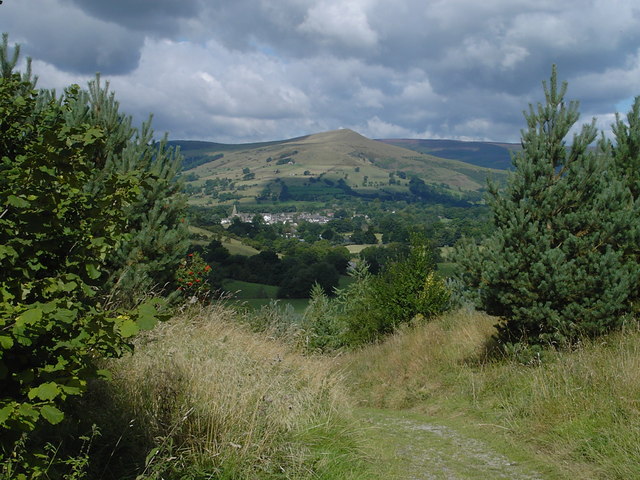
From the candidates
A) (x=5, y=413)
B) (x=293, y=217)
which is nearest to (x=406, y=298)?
(x=5, y=413)

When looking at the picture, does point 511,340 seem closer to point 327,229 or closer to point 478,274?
point 478,274

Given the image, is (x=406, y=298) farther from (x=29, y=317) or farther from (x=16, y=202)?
(x=29, y=317)

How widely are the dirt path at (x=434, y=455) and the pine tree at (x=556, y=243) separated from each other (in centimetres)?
235

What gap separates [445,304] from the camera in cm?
1636

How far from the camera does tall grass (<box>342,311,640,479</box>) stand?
4973 millimetres

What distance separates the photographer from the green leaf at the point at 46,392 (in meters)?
2.41

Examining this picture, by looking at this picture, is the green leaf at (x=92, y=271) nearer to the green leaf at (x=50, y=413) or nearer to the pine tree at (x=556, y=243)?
the green leaf at (x=50, y=413)

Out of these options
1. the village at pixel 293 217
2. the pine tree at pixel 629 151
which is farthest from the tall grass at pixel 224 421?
the village at pixel 293 217

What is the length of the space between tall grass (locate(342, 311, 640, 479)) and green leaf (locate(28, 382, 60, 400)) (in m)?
4.33

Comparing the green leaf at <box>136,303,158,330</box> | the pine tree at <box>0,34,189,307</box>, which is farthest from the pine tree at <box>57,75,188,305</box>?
the green leaf at <box>136,303,158,330</box>

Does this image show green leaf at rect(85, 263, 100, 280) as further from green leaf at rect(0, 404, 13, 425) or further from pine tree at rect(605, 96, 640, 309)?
pine tree at rect(605, 96, 640, 309)

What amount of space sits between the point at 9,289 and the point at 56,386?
0.53 metres

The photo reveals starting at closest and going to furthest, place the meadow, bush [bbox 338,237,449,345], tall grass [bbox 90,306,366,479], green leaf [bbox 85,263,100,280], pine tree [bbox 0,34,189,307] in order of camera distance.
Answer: green leaf [bbox 85,263,100,280]
tall grass [bbox 90,306,366,479]
the meadow
pine tree [bbox 0,34,189,307]
bush [bbox 338,237,449,345]

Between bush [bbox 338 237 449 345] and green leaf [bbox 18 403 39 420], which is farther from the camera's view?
bush [bbox 338 237 449 345]
